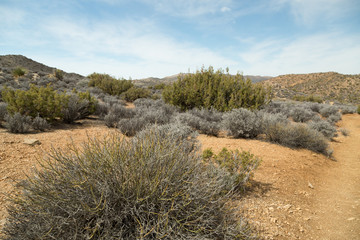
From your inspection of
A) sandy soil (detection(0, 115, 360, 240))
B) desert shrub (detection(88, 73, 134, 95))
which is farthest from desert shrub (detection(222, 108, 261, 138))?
desert shrub (detection(88, 73, 134, 95))

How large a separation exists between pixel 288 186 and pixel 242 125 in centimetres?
268

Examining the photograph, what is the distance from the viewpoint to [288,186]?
3520mm

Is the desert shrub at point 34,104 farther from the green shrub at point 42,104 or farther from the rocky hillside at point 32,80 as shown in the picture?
the rocky hillside at point 32,80

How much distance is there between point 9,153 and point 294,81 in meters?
58.2

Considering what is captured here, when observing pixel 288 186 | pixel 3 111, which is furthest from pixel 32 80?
pixel 288 186

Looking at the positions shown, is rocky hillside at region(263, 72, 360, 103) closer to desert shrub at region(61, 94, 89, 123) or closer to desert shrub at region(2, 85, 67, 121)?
desert shrub at region(61, 94, 89, 123)

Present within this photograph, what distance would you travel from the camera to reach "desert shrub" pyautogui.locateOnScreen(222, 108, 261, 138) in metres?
5.95

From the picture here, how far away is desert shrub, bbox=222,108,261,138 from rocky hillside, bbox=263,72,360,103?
2970 centimetres

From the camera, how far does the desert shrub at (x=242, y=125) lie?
5.95 meters

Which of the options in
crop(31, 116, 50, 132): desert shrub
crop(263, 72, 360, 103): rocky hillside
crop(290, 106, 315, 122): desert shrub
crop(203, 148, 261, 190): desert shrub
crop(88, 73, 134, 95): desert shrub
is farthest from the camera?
crop(263, 72, 360, 103): rocky hillside

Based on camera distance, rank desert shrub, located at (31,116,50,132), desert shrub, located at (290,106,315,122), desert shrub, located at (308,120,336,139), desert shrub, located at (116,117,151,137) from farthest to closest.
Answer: desert shrub, located at (290,106,315,122), desert shrub, located at (308,120,336,139), desert shrub, located at (116,117,151,137), desert shrub, located at (31,116,50,132)

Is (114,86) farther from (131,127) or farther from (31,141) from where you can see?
(31,141)

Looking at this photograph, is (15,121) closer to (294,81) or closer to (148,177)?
(148,177)

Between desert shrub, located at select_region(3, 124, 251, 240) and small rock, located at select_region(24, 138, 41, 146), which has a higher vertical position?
desert shrub, located at select_region(3, 124, 251, 240)
